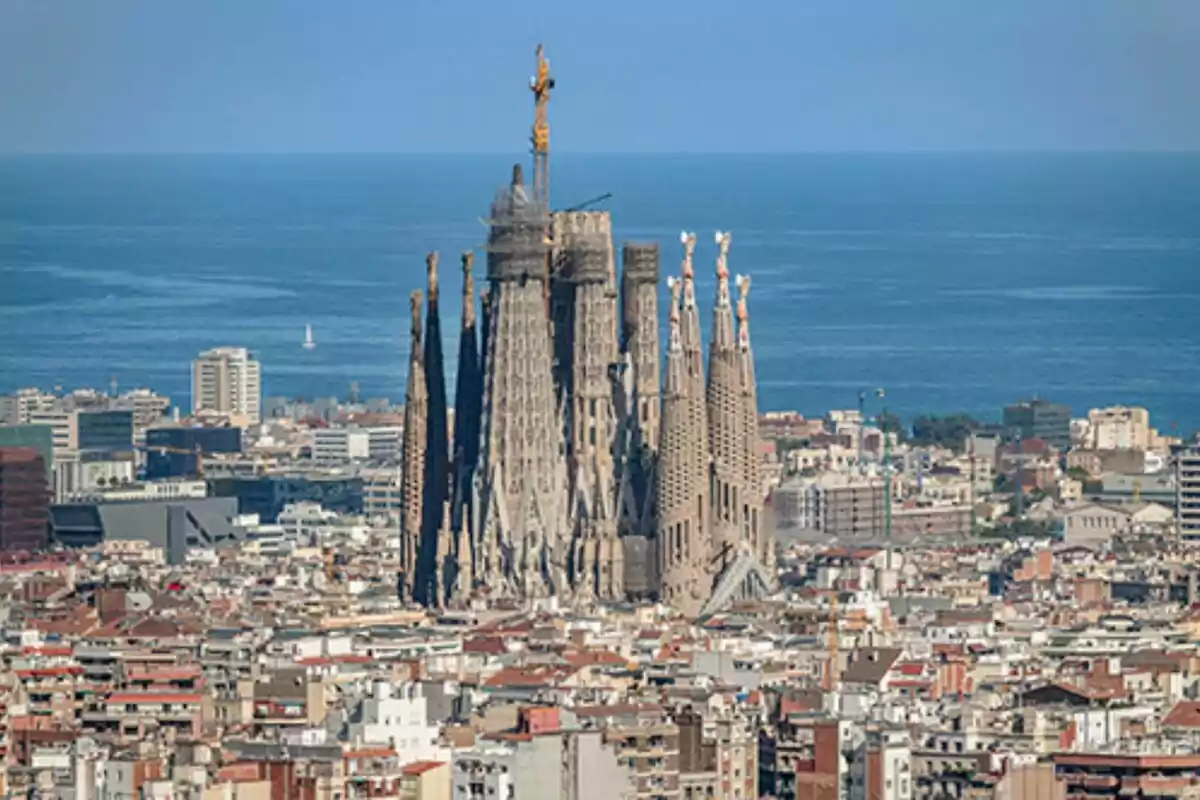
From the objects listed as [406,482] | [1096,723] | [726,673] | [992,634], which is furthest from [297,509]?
[1096,723]

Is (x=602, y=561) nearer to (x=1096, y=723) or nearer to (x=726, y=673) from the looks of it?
(x=726, y=673)

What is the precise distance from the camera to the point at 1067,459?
11231 cm

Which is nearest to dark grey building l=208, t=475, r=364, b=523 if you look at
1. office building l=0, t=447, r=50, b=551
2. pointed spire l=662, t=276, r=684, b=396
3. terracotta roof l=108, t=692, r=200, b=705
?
office building l=0, t=447, r=50, b=551

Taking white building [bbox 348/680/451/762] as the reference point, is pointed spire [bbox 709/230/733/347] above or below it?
above

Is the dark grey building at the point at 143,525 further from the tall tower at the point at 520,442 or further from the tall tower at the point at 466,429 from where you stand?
the tall tower at the point at 520,442

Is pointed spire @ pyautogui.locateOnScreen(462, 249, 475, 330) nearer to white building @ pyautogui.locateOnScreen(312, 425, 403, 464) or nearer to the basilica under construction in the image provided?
the basilica under construction

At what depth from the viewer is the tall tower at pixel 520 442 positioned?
76250mm

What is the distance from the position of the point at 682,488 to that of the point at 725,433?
2.10m

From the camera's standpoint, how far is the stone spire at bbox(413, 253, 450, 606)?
77.2 meters

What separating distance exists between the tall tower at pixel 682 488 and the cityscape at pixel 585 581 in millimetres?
67

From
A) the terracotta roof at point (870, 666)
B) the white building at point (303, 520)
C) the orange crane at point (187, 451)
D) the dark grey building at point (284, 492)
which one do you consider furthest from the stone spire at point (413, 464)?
the orange crane at point (187, 451)

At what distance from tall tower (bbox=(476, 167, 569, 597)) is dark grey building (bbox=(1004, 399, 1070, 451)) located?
4115cm

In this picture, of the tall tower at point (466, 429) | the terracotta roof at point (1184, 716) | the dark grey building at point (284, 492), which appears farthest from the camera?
the dark grey building at point (284, 492)

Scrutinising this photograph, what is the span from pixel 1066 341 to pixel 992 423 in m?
32.5
